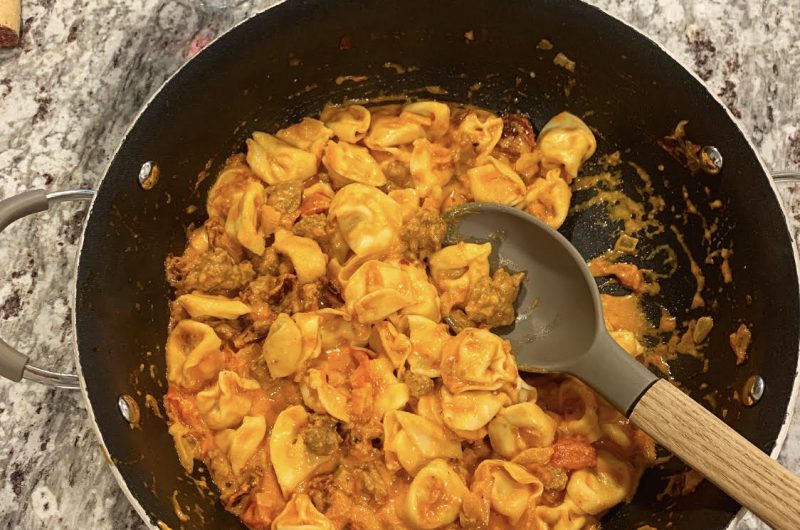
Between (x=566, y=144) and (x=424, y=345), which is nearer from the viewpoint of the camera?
(x=424, y=345)

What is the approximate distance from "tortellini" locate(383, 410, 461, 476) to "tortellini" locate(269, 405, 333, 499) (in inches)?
9.0

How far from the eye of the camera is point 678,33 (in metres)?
2.89

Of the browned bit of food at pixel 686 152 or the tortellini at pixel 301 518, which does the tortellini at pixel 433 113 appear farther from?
the tortellini at pixel 301 518

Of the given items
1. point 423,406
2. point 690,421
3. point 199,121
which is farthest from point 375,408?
point 199,121

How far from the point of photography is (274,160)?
2.65 meters

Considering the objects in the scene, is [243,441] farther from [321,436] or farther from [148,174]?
[148,174]

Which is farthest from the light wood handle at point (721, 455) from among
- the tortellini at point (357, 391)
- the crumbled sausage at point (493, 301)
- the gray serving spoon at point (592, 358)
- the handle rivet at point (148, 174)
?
the handle rivet at point (148, 174)

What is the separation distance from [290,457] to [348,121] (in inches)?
51.9

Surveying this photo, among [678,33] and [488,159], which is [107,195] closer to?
[488,159]

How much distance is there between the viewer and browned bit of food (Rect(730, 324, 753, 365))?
233cm

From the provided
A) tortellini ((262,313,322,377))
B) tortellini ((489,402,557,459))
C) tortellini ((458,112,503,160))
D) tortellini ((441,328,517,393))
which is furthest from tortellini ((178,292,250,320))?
tortellini ((458,112,503,160))

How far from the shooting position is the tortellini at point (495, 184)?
2.63m

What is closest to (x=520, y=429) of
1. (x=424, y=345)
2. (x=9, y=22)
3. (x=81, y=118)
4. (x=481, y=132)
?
(x=424, y=345)

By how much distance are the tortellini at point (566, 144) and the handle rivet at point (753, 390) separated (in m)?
1.00
